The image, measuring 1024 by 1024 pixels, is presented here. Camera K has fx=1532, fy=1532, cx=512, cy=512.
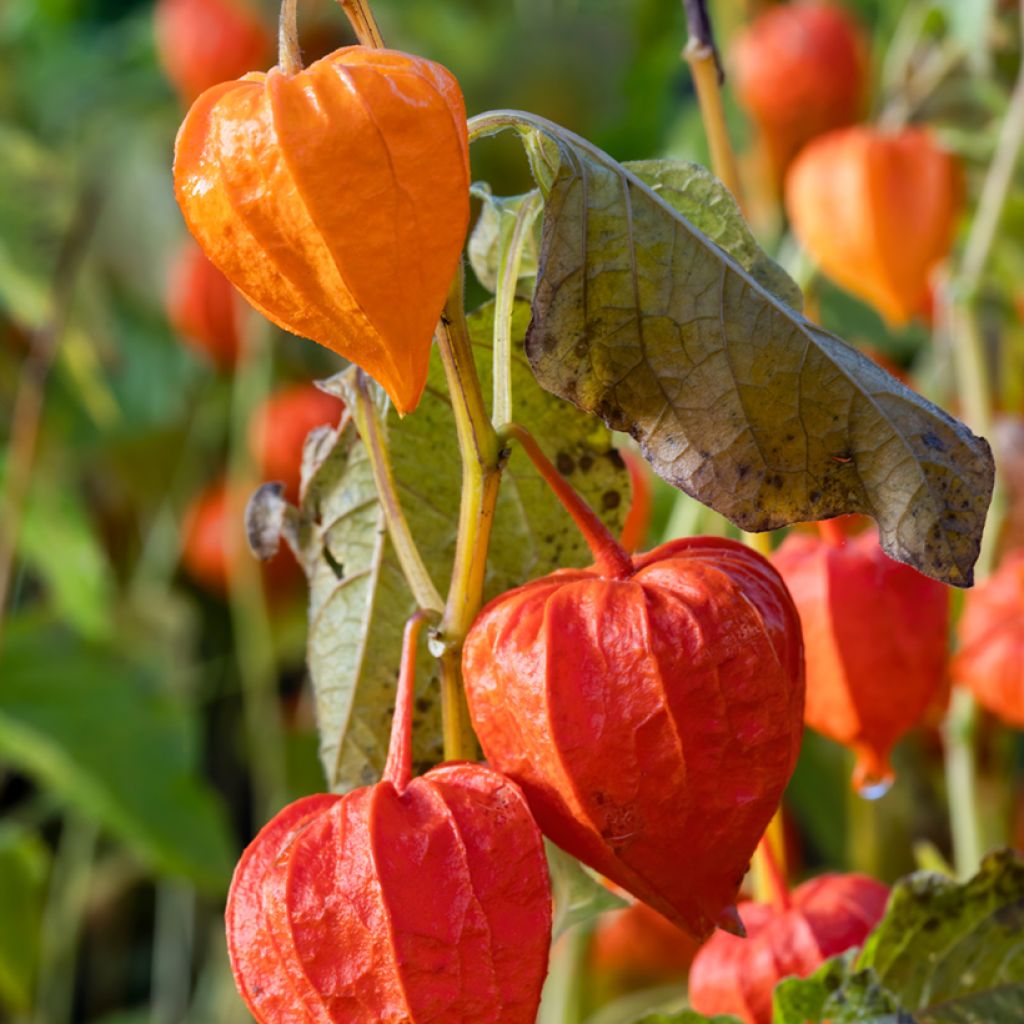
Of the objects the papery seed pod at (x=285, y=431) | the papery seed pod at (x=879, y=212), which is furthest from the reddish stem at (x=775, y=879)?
the papery seed pod at (x=285, y=431)

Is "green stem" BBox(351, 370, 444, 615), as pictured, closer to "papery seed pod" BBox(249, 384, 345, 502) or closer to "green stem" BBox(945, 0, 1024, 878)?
"green stem" BBox(945, 0, 1024, 878)

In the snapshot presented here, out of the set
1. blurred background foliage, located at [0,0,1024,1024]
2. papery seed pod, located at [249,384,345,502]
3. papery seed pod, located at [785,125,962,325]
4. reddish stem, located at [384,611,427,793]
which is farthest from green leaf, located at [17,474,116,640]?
reddish stem, located at [384,611,427,793]

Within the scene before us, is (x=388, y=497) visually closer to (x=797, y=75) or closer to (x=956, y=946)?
(x=956, y=946)

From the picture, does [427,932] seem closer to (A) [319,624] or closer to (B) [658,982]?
(A) [319,624]

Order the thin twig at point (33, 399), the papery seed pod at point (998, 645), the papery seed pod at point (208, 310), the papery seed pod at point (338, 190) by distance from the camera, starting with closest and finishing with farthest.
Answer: the papery seed pod at point (338, 190) < the papery seed pod at point (998, 645) < the thin twig at point (33, 399) < the papery seed pod at point (208, 310)

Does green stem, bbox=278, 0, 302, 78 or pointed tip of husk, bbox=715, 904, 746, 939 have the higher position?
green stem, bbox=278, 0, 302, 78

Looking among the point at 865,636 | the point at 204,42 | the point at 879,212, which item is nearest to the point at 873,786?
the point at 865,636

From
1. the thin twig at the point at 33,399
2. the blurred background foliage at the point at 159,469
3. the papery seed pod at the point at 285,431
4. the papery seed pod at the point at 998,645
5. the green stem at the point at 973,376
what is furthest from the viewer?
the papery seed pod at the point at 285,431

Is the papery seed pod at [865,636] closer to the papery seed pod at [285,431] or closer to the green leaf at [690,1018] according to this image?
the green leaf at [690,1018]
